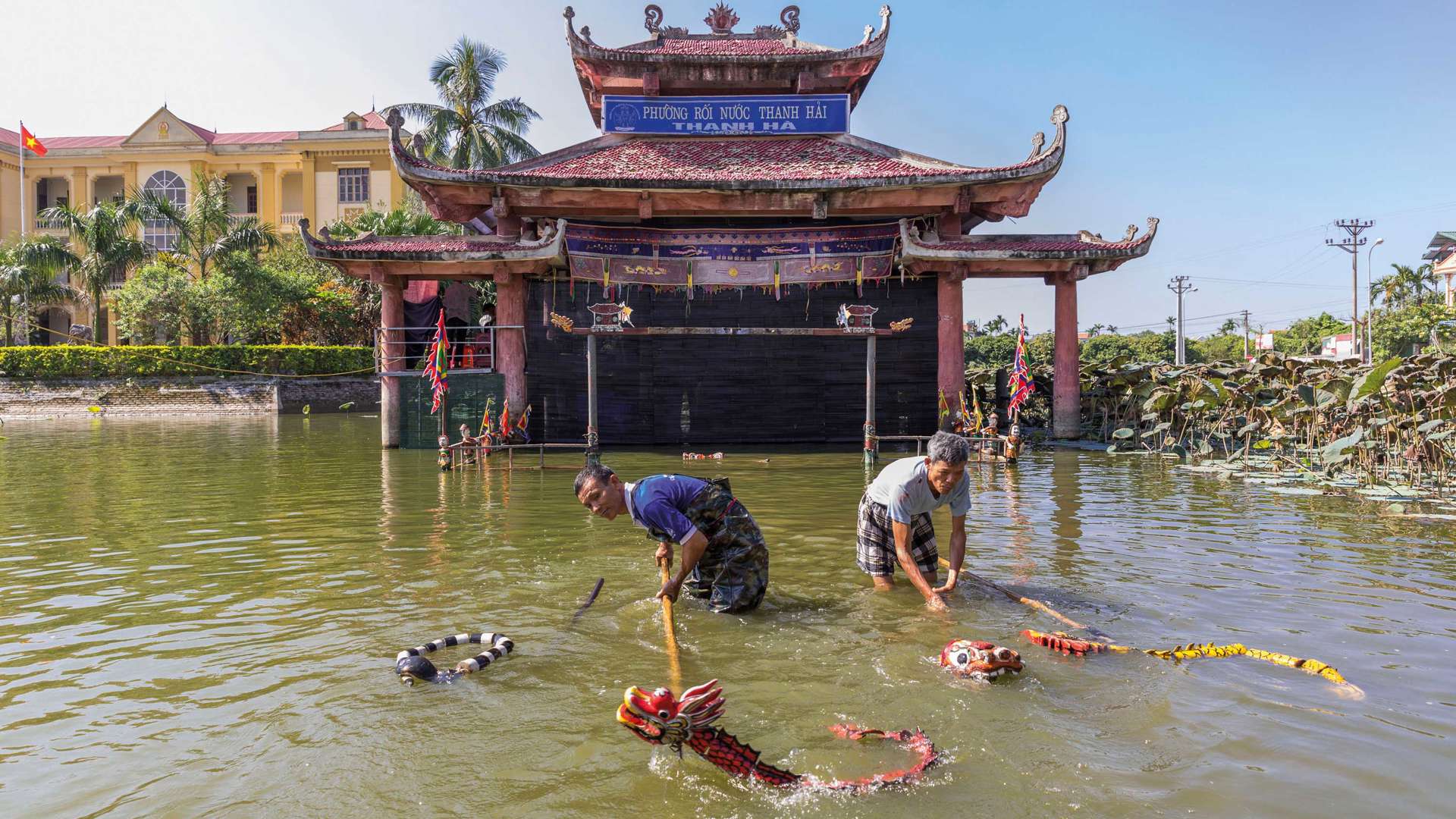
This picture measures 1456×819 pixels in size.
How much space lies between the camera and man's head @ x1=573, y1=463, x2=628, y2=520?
5.13 m

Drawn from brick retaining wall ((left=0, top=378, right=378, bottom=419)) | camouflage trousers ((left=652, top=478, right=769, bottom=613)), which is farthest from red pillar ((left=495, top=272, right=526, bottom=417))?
brick retaining wall ((left=0, top=378, right=378, bottom=419))

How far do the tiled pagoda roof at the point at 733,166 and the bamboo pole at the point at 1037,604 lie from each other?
10.5m

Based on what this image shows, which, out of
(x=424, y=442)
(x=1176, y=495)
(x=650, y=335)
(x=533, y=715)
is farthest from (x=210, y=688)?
(x=650, y=335)

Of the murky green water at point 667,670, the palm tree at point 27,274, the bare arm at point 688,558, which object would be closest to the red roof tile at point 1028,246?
the murky green water at point 667,670

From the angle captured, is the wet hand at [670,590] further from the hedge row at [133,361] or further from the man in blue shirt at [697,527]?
the hedge row at [133,361]

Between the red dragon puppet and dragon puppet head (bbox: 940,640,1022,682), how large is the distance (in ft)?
3.34

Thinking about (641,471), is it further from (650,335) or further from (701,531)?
(701,531)

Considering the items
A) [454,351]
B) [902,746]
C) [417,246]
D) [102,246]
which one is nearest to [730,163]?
[417,246]

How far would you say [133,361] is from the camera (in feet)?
104

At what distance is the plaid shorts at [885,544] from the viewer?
6.26 m

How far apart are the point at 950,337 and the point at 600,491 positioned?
12889 millimetres

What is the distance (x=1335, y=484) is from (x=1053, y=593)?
7368 millimetres

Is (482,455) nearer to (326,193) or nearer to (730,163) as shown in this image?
(730,163)

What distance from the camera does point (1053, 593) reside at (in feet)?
20.8
